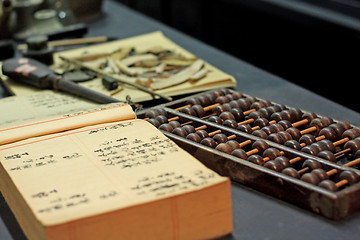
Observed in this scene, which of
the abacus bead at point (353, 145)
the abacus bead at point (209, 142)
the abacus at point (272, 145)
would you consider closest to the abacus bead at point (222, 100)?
the abacus at point (272, 145)

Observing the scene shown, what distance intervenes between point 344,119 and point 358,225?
23.9 inches

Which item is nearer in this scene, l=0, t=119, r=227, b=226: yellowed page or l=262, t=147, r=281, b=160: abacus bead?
l=0, t=119, r=227, b=226: yellowed page

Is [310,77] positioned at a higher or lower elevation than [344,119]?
lower

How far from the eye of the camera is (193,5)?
4.20 m

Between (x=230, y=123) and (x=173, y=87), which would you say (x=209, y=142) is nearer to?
(x=230, y=123)

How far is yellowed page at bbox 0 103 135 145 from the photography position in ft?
5.09

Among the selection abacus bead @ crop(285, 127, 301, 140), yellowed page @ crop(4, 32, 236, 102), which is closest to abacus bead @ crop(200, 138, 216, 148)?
abacus bead @ crop(285, 127, 301, 140)

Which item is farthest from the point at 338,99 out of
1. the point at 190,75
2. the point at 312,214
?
the point at 312,214

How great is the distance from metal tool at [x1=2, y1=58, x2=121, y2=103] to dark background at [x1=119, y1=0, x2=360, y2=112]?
1.86 ft

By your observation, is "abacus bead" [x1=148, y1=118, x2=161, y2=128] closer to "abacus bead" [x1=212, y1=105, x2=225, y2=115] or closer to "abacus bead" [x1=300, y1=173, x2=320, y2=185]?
"abacus bead" [x1=212, y1=105, x2=225, y2=115]

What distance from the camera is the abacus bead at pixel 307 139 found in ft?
5.39

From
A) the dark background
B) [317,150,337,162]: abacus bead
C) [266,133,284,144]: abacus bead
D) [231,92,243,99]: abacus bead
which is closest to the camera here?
[317,150,337,162]: abacus bead

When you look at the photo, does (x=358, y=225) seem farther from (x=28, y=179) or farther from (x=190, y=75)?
(x=190, y=75)

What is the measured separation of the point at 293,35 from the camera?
3.36 metres
